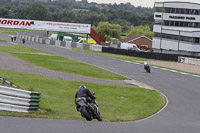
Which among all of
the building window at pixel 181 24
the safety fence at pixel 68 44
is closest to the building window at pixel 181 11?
the building window at pixel 181 24

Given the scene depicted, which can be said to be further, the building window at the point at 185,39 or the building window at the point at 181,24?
the building window at the point at 181,24

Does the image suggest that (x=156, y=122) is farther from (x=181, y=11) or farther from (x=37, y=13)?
(x=37, y=13)

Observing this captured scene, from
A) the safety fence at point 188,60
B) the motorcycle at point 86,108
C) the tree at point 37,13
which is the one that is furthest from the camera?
the tree at point 37,13

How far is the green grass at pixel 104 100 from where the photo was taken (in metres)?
17.5

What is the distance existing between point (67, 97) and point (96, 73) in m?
14.8

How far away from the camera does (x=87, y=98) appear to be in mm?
14344

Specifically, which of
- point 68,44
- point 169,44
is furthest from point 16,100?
point 169,44

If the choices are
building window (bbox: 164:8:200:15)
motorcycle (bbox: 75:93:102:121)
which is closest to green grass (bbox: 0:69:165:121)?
motorcycle (bbox: 75:93:102:121)

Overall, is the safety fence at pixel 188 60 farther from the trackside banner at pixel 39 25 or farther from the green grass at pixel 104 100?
the green grass at pixel 104 100

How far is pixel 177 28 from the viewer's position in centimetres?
8788

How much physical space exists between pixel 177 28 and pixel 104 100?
6815 cm

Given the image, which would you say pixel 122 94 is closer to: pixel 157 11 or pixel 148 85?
pixel 148 85

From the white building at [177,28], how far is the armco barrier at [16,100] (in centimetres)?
6854

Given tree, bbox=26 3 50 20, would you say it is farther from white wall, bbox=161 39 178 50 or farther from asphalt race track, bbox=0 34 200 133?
asphalt race track, bbox=0 34 200 133
